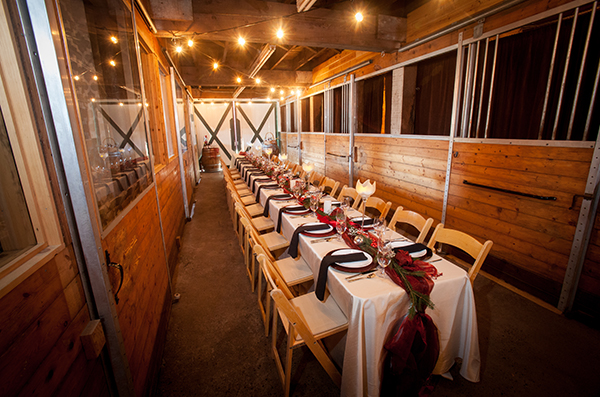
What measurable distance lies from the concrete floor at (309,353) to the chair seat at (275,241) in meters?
0.58

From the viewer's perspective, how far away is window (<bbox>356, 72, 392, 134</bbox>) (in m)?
4.80

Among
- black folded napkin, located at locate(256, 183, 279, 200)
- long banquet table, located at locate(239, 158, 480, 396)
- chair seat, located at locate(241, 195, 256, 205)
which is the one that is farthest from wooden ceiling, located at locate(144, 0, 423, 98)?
long banquet table, located at locate(239, 158, 480, 396)

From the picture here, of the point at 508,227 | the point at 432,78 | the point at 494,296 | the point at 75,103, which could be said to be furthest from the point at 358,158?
the point at 75,103

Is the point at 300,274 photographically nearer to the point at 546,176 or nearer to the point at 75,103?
the point at 75,103

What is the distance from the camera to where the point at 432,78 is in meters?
3.87

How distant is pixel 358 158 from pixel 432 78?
2.18 metres

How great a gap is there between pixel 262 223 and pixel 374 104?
10.9 feet

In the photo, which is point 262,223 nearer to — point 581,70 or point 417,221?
point 417,221

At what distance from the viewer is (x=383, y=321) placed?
1.55m

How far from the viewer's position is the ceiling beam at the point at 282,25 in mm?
3510

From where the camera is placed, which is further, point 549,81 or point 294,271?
point 549,81

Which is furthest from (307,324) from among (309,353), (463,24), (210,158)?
(210,158)

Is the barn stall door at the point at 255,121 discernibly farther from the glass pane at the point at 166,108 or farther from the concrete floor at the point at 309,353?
the concrete floor at the point at 309,353

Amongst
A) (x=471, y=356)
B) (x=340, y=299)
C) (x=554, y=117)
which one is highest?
(x=554, y=117)
